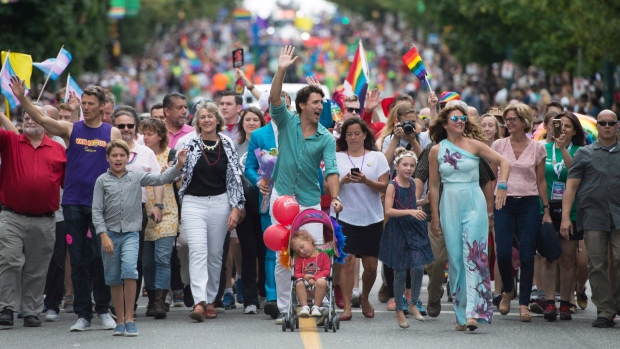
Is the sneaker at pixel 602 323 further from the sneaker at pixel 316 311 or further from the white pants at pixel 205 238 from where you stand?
the white pants at pixel 205 238

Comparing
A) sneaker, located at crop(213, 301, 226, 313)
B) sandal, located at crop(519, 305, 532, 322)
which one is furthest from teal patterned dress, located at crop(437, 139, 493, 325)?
sneaker, located at crop(213, 301, 226, 313)

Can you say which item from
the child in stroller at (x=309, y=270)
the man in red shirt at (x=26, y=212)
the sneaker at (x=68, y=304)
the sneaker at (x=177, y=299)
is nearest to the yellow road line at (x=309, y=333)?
the child in stroller at (x=309, y=270)

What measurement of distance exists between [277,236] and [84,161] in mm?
2006

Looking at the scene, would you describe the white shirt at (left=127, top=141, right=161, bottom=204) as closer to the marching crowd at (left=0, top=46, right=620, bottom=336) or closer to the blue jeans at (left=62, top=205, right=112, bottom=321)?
the marching crowd at (left=0, top=46, right=620, bottom=336)

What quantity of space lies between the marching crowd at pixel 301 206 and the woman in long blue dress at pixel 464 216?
0.5 inches

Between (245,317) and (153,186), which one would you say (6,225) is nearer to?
(153,186)

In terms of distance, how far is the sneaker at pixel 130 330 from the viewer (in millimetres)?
11688

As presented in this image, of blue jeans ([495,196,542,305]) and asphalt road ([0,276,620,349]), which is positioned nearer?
asphalt road ([0,276,620,349])

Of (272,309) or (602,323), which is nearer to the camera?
(602,323)

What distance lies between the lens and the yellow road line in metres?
10.8

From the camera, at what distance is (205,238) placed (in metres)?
12.8

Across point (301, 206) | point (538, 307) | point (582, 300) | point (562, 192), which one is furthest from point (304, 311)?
point (582, 300)

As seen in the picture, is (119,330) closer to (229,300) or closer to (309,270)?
(309,270)

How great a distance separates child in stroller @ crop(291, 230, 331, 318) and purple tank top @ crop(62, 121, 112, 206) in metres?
2.03
